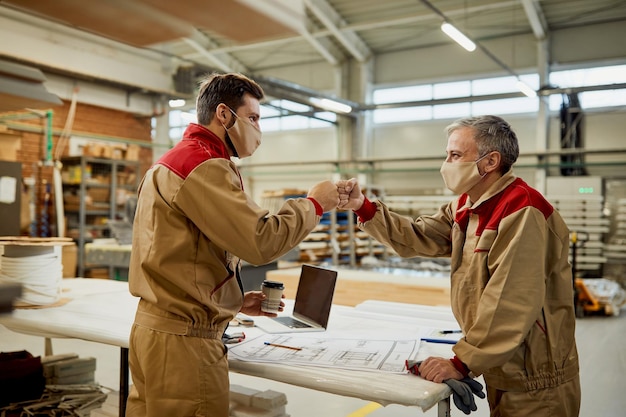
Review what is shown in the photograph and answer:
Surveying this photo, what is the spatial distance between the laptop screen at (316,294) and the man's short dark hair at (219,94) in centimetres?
94

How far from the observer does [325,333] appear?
98.3 inches

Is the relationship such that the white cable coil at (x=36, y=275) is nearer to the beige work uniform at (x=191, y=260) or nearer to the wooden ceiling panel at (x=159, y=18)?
the beige work uniform at (x=191, y=260)

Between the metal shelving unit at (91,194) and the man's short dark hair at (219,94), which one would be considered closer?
the man's short dark hair at (219,94)

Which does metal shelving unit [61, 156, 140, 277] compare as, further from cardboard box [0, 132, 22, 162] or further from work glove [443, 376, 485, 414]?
work glove [443, 376, 485, 414]

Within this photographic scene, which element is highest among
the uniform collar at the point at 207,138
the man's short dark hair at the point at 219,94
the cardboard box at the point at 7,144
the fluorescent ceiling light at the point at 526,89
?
the fluorescent ceiling light at the point at 526,89

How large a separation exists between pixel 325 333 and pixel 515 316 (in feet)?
3.31

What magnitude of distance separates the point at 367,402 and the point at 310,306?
7.10ft

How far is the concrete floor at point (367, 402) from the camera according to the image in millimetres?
4180

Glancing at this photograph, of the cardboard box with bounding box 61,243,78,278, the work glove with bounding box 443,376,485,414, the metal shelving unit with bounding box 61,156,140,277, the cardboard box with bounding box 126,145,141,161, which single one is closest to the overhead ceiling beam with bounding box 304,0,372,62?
the cardboard box with bounding box 126,145,141,161

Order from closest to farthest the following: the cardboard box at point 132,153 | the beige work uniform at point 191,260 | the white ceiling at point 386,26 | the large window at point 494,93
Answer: the beige work uniform at point 191,260, the cardboard box at point 132,153, the white ceiling at point 386,26, the large window at point 494,93

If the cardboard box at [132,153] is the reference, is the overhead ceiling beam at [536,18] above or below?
above

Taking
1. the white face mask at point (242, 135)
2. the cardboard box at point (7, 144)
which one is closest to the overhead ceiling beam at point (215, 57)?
the cardboard box at point (7, 144)

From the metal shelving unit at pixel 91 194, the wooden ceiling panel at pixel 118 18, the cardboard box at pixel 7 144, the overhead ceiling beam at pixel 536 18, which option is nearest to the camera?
the wooden ceiling panel at pixel 118 18

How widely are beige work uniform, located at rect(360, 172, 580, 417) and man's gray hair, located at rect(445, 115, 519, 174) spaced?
0.10 m
